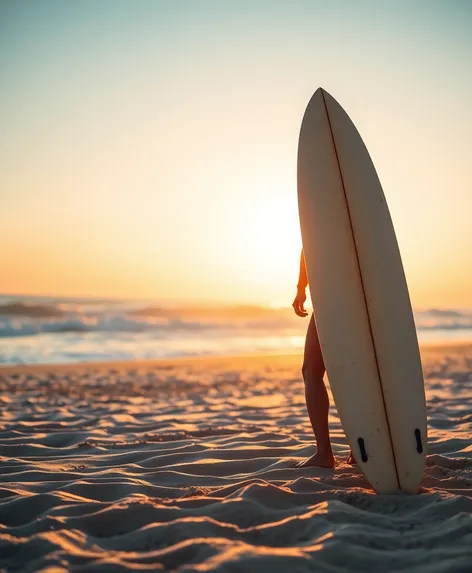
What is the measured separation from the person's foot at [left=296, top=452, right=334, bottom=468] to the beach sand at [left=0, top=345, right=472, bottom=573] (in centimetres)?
5

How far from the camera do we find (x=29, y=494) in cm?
283

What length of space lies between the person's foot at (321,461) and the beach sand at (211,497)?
0.05m

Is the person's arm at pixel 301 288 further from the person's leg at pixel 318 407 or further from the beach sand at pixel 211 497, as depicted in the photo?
the beach sand at pixel 211 497

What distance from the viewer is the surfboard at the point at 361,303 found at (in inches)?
113

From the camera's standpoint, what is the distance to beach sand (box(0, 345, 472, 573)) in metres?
2.05

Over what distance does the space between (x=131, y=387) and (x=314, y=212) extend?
199 inches

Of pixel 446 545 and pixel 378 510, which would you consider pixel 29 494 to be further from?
pixel 446 545

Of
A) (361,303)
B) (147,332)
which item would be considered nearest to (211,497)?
(361,303)

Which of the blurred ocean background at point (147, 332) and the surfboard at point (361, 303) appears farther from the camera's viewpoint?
the blurred ocean background at point (147, 332)

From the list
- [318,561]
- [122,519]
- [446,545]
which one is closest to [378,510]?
[446,545]

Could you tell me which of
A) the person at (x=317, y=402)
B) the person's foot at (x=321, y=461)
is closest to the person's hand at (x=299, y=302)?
the person at (x=317, y=402)

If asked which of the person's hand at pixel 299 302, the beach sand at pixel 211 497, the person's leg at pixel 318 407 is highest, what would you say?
the person's hand at pixel 299 302

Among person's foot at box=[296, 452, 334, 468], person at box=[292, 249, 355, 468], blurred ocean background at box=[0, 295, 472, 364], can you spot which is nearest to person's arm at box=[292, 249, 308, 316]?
person at box=[292, 249, 355, 468]

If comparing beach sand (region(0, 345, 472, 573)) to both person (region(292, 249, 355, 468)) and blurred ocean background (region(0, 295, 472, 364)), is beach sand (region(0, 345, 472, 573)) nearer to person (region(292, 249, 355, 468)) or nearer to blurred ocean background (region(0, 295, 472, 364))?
person (region(292, 249, 355, 468))
